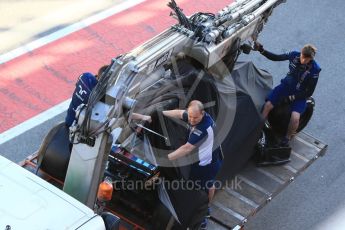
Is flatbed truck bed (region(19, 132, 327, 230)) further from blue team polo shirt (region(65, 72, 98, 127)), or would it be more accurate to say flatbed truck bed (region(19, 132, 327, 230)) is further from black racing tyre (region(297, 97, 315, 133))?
blue team polo shirt (region(65, 72, 98, 127))

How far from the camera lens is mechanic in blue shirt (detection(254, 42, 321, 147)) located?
8945 mm

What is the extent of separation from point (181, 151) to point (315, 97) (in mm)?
4952

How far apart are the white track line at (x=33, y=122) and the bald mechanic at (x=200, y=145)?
10.9ft

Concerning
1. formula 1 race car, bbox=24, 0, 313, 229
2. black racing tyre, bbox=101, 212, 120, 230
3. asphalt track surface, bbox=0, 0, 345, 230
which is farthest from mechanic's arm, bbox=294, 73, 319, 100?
black racing tyre, bbox=101, 212, 120, 230

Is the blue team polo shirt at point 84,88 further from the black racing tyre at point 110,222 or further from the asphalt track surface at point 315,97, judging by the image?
the asphalt track surface at point 315,97

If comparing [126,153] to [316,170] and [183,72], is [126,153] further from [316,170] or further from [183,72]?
[316,170]

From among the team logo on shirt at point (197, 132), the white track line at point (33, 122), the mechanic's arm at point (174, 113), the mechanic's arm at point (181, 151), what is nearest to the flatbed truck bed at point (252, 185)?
the mechanic's arm at point (181, 151)

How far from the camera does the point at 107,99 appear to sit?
259 inches

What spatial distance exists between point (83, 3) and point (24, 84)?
2.95 m

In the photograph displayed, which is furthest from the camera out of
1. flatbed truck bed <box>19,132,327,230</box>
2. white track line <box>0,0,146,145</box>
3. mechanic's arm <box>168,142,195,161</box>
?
white track line <box>0,0,146,145</box>

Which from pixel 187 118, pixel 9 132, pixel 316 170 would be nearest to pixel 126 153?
pixel 187 118

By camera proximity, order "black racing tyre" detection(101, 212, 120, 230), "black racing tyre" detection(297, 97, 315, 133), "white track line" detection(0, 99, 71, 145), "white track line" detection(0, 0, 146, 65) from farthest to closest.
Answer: "white track line" detection(0, 0, 146, 65) < "white track line" detection(0, 99, 71, 145) < "black racing tyre" detection(297, 97, 315, 133) < "black racing tyre" detection(101, 212, 120, 230)

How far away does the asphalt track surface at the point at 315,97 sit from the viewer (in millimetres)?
9391

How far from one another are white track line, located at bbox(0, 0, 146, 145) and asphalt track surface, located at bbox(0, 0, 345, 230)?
0.11 metres
